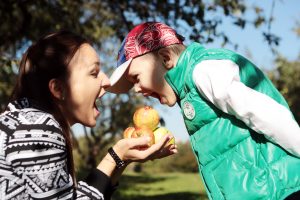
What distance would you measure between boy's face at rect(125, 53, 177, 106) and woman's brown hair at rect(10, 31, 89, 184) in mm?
756

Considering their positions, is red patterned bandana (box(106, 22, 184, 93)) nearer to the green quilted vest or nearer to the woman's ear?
the green quilted vest

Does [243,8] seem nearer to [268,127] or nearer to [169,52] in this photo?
[169,52]

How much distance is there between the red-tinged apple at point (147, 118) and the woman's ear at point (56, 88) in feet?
2.74

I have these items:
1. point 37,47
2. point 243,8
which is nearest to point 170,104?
point 37,47

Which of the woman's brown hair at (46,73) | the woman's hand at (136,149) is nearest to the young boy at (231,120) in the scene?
the woman's hand at (136,149)

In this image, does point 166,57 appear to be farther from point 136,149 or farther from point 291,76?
point 291,76

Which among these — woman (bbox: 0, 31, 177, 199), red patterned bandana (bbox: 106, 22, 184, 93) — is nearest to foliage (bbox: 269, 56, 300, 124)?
red patterned bandana (bbox: 106, 22, 184, 93)

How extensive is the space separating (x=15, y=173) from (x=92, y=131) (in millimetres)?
24459

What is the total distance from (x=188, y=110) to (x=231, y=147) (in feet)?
1.14

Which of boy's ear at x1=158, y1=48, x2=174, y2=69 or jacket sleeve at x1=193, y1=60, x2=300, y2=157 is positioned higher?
boy's ear at x1=158, y1=48, x2=174, y2=69

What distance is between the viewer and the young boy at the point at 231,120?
265 centimetres

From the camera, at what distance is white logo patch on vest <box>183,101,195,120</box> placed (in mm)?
2959

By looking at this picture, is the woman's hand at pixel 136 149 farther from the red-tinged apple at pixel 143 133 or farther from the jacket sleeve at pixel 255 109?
the jacket sleeve at pixel 255 109

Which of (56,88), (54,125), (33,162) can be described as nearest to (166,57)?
(56,88)
